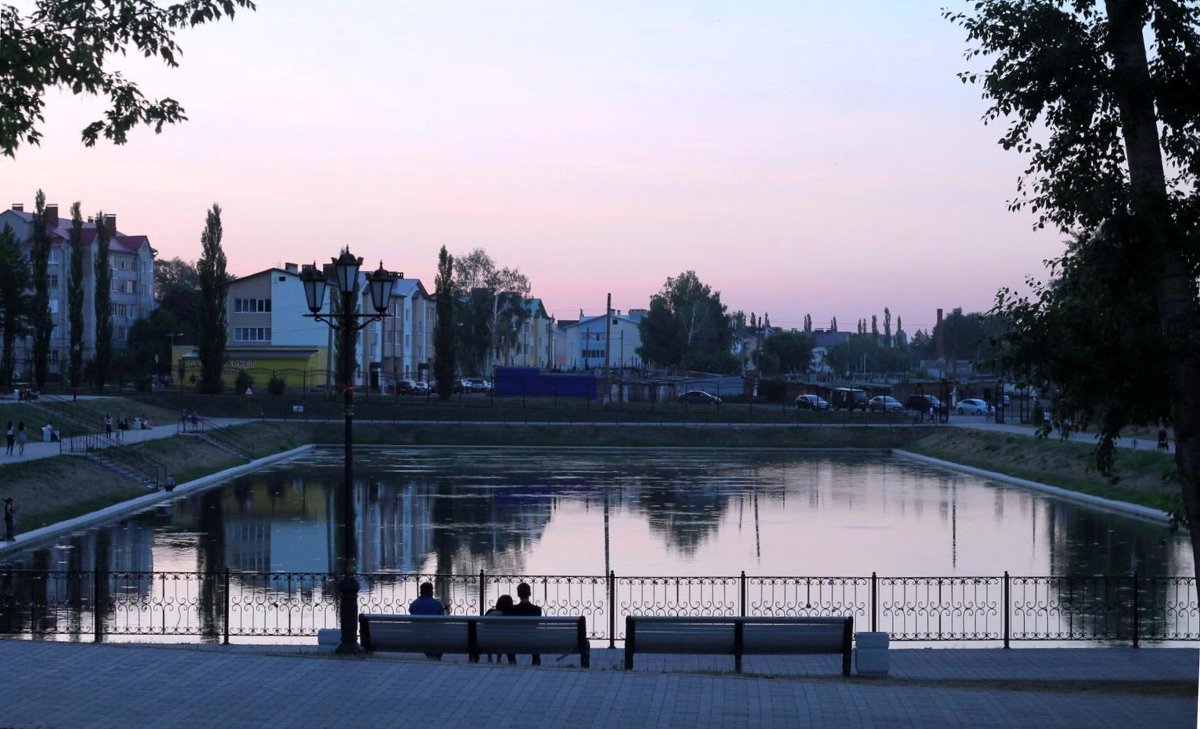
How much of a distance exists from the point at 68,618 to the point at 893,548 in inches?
780

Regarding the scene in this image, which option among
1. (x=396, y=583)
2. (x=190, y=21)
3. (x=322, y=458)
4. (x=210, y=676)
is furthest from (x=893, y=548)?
(x=322, y=458)

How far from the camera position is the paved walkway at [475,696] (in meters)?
11.8

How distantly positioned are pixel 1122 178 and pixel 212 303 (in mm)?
69371

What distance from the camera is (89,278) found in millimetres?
102875

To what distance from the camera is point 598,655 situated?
17703mm

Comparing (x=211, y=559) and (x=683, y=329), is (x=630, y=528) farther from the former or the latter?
(x=683, y=329)

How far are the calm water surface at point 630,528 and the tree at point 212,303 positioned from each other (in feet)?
79.8

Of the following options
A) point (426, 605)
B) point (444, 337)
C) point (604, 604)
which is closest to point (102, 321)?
point (444, 337)

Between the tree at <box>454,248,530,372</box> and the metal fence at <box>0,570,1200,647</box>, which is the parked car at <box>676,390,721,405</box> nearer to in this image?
the tree at <box>454,248,530,372</box>

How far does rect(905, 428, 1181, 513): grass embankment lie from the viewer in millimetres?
42406

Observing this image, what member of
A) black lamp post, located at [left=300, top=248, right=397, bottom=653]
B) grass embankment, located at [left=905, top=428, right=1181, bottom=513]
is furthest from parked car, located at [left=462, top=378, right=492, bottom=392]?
black lamp post, located at [left=300, top=248, right=397, bottom=653]

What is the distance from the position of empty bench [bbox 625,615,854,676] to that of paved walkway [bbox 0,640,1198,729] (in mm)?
455

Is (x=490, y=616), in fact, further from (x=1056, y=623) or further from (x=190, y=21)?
(x=1056, y=623)

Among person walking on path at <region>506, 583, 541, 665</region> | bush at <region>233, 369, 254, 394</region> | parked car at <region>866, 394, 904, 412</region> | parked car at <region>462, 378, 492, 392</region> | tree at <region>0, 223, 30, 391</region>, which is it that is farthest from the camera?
Answer: parked car at <region>462, 378, 492, 392</region>
